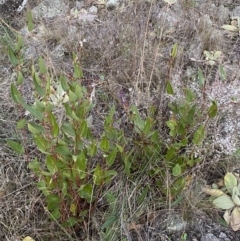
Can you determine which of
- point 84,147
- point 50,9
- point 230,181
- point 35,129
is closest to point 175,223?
point 230,181

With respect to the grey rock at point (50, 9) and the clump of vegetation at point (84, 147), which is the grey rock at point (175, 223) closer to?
the clump of vegetation at point (84, 147)

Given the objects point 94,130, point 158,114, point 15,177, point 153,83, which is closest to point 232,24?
A: point 153,83

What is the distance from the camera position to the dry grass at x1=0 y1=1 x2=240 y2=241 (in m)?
1.38

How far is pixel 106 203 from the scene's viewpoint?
4.68 ft

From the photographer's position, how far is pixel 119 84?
1.78 meters

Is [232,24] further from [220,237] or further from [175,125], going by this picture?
[220,237]

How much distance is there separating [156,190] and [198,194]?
5.7 inches

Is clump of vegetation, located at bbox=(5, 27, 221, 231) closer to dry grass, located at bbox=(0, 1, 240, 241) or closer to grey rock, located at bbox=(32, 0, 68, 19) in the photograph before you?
dry grass, located at bbox=(0, 1, 240, 241)

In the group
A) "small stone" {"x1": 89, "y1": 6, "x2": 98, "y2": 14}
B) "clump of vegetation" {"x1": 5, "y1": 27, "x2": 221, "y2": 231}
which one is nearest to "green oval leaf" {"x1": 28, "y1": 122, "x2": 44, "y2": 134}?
"clump of vegetation" {"x1": 5, "y1": 27, "x2": 221, "y2": 231}

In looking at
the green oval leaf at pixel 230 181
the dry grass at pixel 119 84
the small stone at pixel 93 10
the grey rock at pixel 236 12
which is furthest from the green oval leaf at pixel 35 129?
the grey rock at pixel 236 12

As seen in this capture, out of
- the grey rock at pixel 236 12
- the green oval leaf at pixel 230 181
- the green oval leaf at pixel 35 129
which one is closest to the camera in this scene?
the green oval leaf at pixel 35 129

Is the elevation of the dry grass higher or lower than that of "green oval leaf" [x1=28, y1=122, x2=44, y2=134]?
lower

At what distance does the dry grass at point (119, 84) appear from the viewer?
1.38 meters

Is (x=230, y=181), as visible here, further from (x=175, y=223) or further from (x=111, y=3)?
(x=111, y=3)
